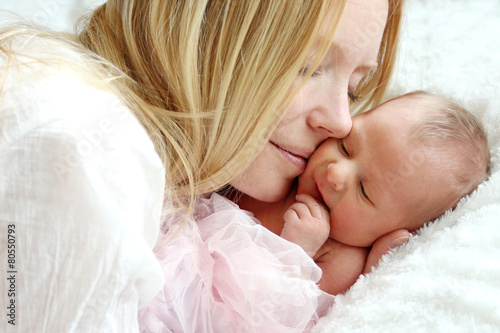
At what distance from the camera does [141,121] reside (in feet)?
3.05

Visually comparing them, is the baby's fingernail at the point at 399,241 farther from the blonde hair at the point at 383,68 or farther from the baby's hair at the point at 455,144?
the blonde hair at the point at 383,68

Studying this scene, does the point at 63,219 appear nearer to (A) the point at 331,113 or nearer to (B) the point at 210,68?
(B) the point at 210,68

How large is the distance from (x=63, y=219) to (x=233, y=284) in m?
0.35

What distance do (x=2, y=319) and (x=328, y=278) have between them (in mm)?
594

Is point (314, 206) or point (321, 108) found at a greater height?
point (321, 108)

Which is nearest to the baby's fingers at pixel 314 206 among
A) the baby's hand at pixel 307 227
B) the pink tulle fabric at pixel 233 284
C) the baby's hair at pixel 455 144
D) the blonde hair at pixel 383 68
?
the baby's hand at pixel 307 227

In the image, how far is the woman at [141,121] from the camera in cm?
69

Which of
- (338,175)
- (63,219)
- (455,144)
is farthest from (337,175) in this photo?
(63,219)

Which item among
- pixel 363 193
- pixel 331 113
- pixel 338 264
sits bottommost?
pixel 338 264

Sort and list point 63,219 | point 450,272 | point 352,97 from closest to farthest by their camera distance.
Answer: point 63,219 → point 450,272 → point 352,97

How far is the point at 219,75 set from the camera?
979 millimetres

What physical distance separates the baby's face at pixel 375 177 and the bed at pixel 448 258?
60mm

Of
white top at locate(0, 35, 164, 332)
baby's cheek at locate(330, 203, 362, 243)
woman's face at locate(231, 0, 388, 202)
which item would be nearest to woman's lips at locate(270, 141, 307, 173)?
woman's face at locate(231, 0, 388, 202)

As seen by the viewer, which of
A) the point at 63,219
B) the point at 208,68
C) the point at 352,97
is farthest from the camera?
the point at 352,97
